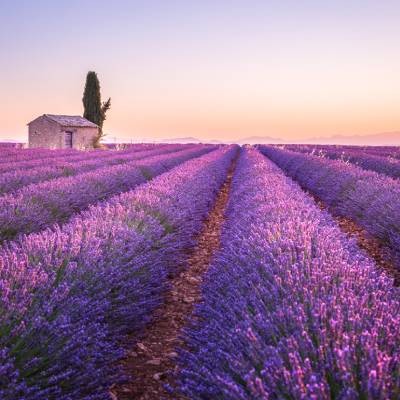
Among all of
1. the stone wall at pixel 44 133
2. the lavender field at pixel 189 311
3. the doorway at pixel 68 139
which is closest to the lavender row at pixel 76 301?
the lavender field at pixel 189 311

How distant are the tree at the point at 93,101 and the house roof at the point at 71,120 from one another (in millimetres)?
1163

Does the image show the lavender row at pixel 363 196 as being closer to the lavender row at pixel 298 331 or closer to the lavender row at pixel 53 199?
the lavender row at pixel 298 331

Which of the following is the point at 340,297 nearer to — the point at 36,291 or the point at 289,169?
the point at 36,291

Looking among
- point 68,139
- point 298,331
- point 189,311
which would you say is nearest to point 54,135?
point 68,139

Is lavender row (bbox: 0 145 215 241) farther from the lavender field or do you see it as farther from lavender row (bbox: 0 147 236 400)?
lavender row (bbox: 0 147 236 400)

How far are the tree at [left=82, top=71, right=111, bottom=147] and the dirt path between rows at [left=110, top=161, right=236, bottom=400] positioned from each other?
29.6m

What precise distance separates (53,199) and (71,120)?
25.6 meters

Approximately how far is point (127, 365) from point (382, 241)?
4267 mm

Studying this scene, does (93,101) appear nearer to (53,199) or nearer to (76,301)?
(53,199)

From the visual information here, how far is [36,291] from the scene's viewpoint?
7.83 ft

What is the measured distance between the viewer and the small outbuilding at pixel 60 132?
28469mm

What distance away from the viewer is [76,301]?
251 cm

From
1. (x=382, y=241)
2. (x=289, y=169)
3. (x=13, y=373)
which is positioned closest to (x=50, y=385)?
(x=13, y=373)

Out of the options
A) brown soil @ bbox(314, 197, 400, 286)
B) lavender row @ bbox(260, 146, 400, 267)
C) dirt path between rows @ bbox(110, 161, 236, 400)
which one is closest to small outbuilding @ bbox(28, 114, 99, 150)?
lavender row @ bbox(260, 146, 400, 267)
